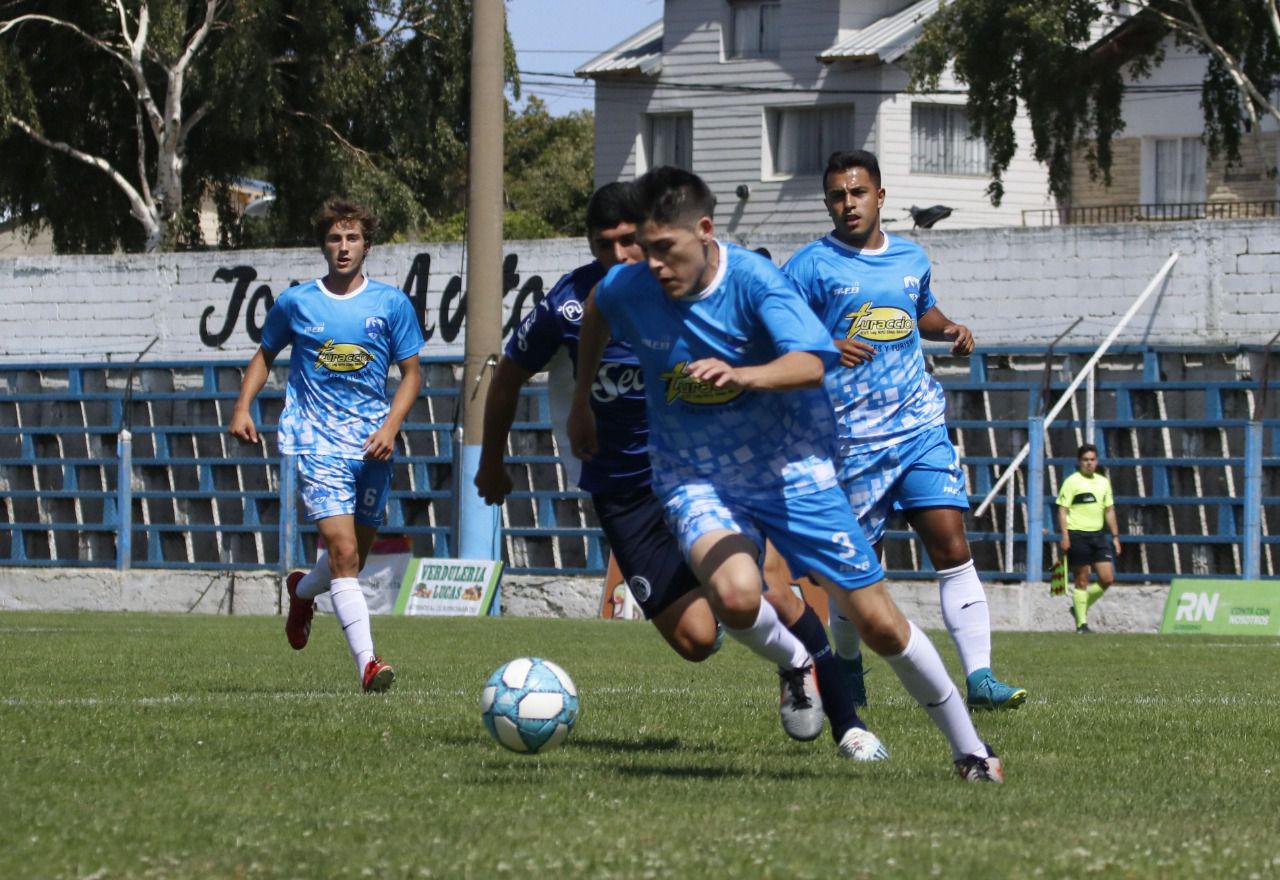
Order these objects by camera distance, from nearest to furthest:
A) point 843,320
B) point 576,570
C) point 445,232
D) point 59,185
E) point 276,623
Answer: point 843,320 < point 276,623 < point 576,570 < point 59,185 < point 445,232

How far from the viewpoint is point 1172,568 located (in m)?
22.6

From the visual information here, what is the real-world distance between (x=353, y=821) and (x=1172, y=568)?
18.6m

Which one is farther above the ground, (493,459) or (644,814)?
(493,459)

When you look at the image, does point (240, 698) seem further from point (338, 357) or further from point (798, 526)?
point (798, 526)

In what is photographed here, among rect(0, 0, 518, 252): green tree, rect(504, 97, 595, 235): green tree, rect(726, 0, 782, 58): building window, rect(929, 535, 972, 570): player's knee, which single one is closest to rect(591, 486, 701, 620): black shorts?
rect(929, 535, 972, 570): player's knee

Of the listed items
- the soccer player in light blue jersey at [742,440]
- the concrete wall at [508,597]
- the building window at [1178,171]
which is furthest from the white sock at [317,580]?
the building window at [1178,171]

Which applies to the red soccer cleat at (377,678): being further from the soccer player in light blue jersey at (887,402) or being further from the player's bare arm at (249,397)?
the soccer player in light blue jersey at (887,402)

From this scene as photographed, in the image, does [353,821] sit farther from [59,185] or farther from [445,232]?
[445,232]

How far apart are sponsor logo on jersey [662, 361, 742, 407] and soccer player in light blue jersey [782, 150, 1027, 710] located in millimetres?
2066

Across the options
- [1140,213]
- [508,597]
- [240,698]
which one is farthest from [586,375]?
[1140,213]

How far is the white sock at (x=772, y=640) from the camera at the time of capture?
6.72 metres

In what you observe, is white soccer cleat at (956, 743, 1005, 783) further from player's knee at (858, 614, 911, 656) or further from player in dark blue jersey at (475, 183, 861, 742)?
player in dark blue jersey at (475, 183, 861, 742)

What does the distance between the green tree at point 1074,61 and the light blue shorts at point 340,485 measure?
26419 millimetres

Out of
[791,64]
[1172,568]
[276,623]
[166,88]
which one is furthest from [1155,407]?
[791,64]
